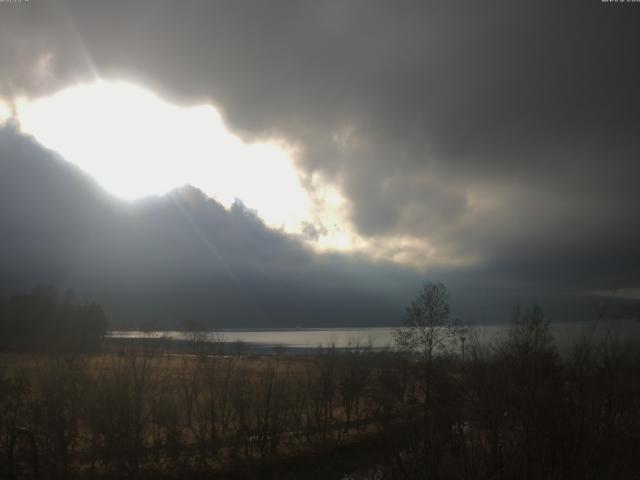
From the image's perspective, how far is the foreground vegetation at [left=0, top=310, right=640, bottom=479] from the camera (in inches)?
279

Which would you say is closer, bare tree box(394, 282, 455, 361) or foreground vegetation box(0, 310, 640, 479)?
foreground vegetation box(0, 310, 640, 479)

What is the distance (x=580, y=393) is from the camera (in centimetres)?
760

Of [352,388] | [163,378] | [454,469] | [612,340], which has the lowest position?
[352,388]

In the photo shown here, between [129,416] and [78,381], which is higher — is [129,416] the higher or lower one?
the lower one

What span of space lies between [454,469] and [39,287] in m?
129

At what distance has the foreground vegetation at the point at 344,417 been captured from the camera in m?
7.09

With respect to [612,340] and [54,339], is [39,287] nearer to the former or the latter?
[54,339]

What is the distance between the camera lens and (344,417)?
4325 cm

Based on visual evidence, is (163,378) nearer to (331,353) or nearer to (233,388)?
(233,388)

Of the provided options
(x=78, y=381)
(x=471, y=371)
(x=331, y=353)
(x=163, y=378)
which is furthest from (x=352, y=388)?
(x=471, y=371)

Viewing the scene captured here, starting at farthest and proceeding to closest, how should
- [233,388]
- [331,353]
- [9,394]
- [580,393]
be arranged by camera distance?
1. [331,353]
2. [233,388]
3. [9,394]
4. [580,393]

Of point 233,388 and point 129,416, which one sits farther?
point 233,388

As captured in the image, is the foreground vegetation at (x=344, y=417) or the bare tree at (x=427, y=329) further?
the bare tree at (x=427, y=329)

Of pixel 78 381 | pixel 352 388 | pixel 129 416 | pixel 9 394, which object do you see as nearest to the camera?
pixel 9 394
